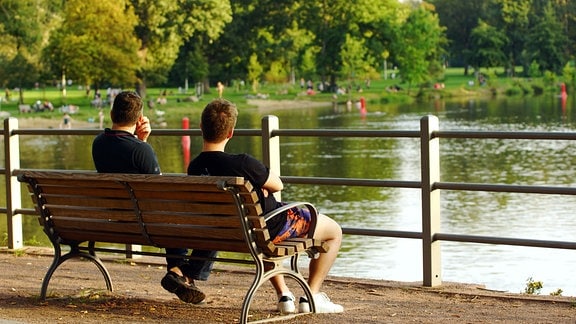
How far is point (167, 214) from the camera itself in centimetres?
725

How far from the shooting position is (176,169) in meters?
37.2

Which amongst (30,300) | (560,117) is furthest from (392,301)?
(560,117)

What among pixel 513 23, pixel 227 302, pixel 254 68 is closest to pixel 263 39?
pixel 254 68

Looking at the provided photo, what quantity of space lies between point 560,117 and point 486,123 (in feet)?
20.4

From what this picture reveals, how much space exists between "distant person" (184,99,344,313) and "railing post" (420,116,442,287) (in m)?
1.49

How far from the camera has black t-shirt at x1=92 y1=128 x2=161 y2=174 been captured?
7.67 meters

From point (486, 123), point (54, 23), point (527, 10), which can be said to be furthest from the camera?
point (527, 10)

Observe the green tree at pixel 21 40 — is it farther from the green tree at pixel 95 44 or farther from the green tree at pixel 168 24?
the green tree at pixel 168 24

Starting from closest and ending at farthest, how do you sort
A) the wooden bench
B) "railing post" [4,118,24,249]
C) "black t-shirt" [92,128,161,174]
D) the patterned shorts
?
the wooden bench < the patterned shorts < "black t-shirt" [92,128,161,174] < "railing post" [4,118,24,249]

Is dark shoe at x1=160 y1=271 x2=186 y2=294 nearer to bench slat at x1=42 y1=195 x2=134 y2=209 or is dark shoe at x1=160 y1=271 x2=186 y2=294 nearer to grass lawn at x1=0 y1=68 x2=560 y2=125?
bench slat at x1=42 y1=195 x2=134 y2=209

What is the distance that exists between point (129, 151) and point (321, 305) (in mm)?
1484

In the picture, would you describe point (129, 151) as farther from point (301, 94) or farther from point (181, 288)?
point (301, 94)

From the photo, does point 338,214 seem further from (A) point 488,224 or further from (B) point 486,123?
(B) point 486,123

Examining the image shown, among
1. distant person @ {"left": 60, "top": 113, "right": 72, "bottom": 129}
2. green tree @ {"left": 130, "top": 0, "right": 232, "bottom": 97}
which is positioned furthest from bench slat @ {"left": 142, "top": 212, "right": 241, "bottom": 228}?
green tree @ {"left": 130, "top": 0, "right": 232, "bottom": 97}
